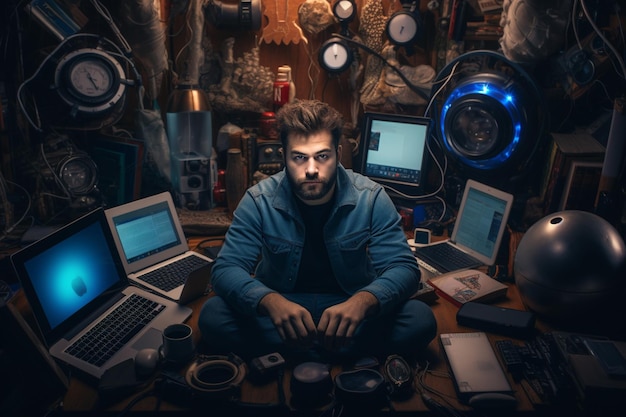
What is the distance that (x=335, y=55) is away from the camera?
3.40m

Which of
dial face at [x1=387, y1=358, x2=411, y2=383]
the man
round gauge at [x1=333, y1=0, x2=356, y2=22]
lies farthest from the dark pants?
round gauge at [x1=333, y1=0, x2=356, y2=22]

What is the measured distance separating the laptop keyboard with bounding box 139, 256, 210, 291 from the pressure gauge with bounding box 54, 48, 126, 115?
0.89 m

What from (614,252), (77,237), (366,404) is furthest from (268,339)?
(614,252)

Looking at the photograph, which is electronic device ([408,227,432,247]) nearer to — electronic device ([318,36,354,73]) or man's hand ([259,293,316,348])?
electronic device ([318,36,354,73])

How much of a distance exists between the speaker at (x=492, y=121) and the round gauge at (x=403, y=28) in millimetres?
304

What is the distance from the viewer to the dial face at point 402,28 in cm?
328

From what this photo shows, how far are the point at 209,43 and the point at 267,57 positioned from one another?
36cm

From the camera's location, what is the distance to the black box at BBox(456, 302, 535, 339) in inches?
90.6

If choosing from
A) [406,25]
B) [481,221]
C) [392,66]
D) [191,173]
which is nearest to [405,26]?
[406,25]

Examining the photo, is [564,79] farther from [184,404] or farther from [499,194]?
[184,404]

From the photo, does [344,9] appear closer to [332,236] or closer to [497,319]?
[332,236]

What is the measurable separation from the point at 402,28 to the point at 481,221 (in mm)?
1204

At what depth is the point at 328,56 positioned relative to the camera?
3.40 metres

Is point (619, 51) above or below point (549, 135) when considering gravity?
above
